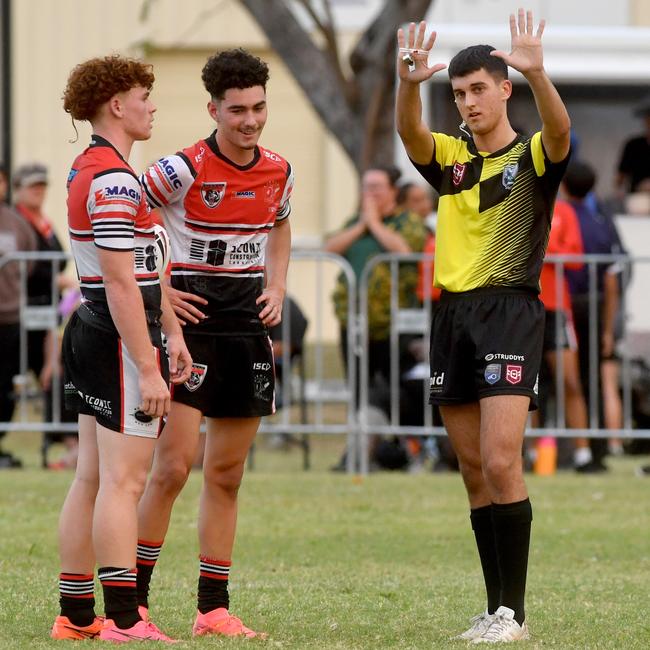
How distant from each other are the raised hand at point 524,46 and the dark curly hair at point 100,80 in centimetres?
127

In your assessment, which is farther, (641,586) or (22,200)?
(22,200)

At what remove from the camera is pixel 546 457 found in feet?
38.7

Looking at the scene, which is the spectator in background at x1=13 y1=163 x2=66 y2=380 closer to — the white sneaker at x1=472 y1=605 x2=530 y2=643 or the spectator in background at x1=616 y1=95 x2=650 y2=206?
the spectator in background at x1=616 y1=95 x2=650 y2=206

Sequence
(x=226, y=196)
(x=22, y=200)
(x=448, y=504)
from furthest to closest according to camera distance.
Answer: (x=22, y=200), (x=448, y=504), (x=226, y=196)

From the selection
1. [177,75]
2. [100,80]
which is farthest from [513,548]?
[177,75]

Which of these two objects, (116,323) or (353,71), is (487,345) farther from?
(353,71)

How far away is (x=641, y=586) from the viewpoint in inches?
279

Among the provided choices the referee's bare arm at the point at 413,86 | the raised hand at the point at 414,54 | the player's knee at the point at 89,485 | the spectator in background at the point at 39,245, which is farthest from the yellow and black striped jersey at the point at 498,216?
the spectator in background at the point at 39,245

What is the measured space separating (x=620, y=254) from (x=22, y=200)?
4737 millimetres

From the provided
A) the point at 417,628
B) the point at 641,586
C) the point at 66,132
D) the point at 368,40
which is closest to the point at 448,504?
the point at 641,586

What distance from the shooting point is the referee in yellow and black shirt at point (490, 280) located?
5.73 metres

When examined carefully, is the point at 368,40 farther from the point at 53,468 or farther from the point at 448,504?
the point at 448,504

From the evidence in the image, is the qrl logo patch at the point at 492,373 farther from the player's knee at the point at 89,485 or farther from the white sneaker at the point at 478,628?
the player's knee at the point at 89,485

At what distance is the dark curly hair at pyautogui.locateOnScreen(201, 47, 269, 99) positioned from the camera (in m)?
5.73
